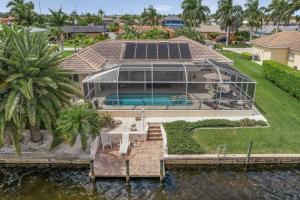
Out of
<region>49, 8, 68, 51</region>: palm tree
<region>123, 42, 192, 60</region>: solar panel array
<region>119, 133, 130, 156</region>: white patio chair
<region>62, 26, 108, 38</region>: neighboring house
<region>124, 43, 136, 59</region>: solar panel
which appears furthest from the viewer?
<region>62, 26, 108, 38</region>: neighboring house

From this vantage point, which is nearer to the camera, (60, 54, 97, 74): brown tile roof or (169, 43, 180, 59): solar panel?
(60, 54, 97, 74): brown tile roof

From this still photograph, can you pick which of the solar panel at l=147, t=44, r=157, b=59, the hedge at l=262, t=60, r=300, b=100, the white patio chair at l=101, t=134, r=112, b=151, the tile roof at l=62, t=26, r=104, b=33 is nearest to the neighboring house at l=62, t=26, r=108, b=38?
the tile roof at l=62, t=26, r=104, b=33

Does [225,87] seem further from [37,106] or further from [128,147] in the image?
[37,106]

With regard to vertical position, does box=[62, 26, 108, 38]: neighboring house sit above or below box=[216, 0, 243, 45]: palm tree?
below

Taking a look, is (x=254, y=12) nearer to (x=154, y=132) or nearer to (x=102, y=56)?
(x=102, y=56)

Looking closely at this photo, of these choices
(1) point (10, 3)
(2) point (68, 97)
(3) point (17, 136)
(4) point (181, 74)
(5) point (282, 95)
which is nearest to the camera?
(3) point (17, 136)

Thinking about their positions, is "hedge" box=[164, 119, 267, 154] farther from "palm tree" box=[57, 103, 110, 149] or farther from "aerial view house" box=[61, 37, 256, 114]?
"palm tree" box=[57, 103, 110, 149]

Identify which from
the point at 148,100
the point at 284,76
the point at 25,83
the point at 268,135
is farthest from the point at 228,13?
the point at 25,83

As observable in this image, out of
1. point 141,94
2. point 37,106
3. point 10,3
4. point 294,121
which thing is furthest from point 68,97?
point 10,3
